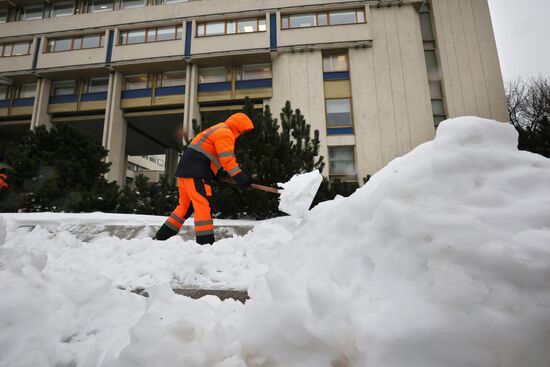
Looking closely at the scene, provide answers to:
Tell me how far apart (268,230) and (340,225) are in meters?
2.21

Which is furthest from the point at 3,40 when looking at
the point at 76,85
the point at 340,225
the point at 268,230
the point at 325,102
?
the point at 340,225

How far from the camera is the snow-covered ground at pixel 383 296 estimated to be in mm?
788

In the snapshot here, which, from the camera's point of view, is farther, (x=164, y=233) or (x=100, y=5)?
(x=100, y=5)

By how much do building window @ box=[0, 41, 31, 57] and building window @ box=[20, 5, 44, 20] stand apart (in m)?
2.53

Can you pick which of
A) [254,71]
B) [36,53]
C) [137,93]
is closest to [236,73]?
[254,71]

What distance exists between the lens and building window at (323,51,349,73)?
1413cm

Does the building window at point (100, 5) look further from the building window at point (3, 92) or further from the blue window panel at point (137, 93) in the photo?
the building window at point (3, 92)

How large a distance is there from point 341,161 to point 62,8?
20.1 metres

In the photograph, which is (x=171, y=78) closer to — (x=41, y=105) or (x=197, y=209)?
(x=41, y=105)

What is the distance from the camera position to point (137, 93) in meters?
15.8

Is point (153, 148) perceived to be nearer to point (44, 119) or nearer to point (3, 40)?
point (44, 119)

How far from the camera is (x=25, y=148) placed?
7996 millimetres

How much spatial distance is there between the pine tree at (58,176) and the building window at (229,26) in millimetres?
9724

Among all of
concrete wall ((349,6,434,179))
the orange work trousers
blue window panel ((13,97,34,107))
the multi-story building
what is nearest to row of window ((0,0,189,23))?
the multi-story building
